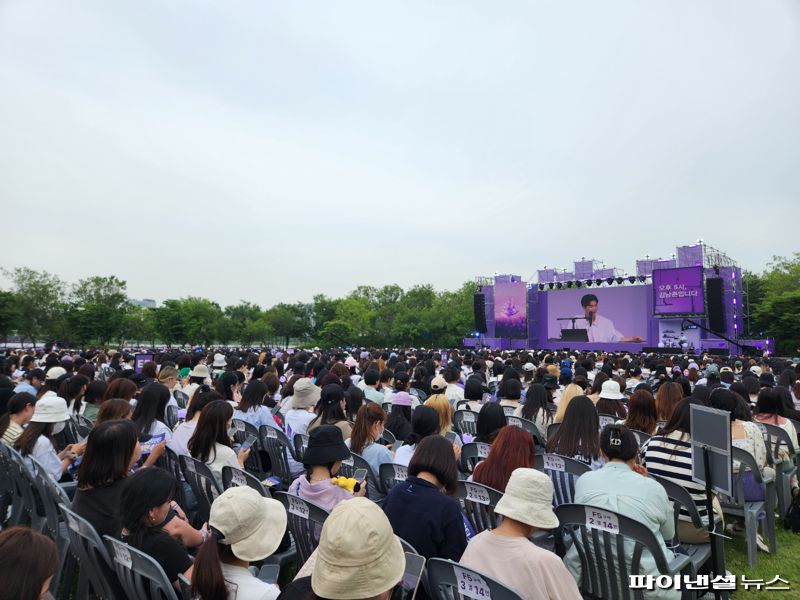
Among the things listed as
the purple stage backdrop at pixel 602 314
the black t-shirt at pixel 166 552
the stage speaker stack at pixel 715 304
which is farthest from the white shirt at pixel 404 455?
the purple stage backdrop at pixel 602 314

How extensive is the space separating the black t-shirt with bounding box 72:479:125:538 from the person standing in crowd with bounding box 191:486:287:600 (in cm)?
122

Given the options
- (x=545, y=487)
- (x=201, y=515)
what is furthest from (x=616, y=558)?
(x=201, y=515)

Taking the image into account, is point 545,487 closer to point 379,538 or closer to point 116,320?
point 379,538

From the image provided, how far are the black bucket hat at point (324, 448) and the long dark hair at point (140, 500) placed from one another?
866mm

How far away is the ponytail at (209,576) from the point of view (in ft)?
5.96

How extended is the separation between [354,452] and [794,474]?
477 centimetres

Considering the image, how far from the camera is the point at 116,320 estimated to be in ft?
129

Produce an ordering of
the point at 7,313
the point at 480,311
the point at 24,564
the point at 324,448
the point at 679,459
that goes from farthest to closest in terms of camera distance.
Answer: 1. the point at 480,311
2. the point at 7,313
3. the point at 679,459
4. the point at 324,448
5. the point at 24,564

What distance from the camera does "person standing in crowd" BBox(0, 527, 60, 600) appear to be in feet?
5.02

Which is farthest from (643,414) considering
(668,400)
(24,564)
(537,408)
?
(24,564)

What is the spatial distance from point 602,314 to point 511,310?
6.91 m

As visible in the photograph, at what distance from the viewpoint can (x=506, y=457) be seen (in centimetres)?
297

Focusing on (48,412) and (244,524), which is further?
(48,412)

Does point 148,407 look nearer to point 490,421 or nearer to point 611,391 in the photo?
point 490,421
